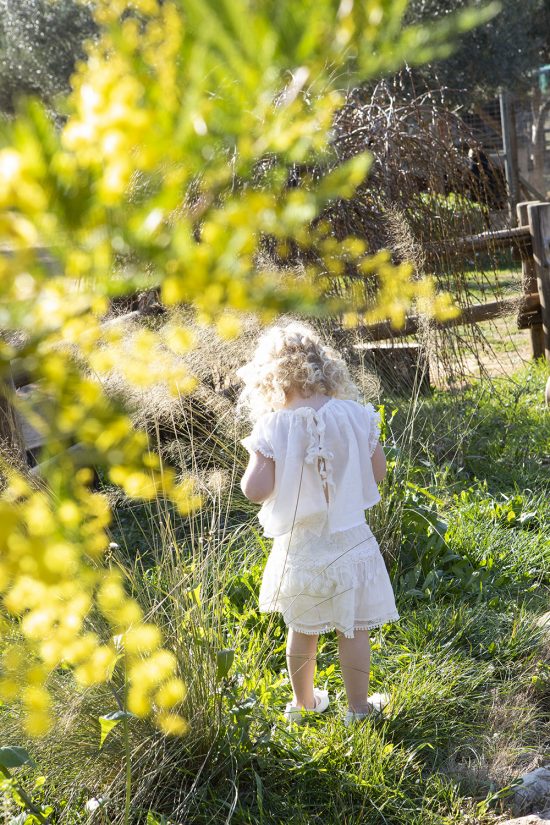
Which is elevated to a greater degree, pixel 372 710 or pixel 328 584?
pixel 328 584

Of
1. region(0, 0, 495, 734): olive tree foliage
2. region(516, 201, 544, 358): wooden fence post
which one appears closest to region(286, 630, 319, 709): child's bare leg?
region(0, 0, 495, 734): olive tree foliage

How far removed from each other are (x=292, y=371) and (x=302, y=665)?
0.84 metres

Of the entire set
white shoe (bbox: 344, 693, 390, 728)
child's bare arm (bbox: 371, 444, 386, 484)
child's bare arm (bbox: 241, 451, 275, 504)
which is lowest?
white shoe (bbox: 344, 693, 390, 728)

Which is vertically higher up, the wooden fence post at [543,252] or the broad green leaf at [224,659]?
the wooden fence post at [543,252]

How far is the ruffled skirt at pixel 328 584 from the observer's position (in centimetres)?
259

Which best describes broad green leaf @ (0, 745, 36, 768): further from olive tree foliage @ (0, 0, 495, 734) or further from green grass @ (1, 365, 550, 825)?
olive tree foliage @ (0, 0, 495, 734)

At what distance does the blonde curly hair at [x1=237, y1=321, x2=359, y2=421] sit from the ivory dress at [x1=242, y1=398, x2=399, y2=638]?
0.06 meters

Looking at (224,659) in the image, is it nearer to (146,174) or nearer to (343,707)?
(343,707)

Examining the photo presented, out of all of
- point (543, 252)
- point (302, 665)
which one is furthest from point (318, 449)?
point (543, 252)

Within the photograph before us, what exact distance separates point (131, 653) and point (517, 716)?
Result: 3.86ft

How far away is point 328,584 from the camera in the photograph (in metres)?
2.61

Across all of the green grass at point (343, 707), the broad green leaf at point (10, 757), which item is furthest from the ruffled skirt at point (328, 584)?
the broad green leaf at point (10, 757)

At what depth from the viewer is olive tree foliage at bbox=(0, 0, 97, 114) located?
1359cm

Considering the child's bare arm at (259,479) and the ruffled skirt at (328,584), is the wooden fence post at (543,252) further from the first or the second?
the child's bare arm at (259,479)
